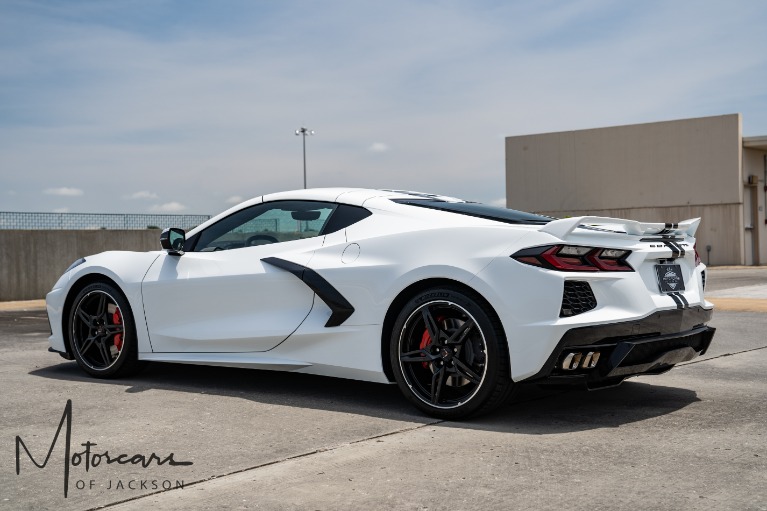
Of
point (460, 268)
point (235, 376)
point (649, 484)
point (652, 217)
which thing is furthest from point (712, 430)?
point (652, 217)

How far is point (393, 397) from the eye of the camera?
5.90 meters

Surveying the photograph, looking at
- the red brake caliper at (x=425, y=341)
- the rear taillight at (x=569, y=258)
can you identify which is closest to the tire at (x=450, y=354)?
the red brake caliper at (x=425, y=341)

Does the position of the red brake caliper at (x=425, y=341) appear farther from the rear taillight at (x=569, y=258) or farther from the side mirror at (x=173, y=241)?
the side mirror at (x=173, y=241)

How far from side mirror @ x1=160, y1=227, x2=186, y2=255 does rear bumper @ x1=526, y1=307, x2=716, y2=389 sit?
9.56ft

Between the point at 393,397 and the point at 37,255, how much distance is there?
16391 millimetres

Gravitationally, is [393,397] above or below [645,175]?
below

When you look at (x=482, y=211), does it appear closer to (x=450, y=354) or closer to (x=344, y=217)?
(x=344, y=217)

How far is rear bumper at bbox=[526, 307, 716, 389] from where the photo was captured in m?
4.77

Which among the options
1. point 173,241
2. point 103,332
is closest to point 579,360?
point 173,241

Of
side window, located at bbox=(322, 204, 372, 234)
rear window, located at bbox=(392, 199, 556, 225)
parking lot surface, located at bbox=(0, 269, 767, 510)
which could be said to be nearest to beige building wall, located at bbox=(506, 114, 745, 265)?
parking lot surface, located at bbox=(0, 269, 767, 510)

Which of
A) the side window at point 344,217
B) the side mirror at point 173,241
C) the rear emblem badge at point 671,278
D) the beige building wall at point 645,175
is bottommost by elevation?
the rear emblem badge at point 671,278

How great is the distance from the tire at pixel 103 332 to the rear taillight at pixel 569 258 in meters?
3.15

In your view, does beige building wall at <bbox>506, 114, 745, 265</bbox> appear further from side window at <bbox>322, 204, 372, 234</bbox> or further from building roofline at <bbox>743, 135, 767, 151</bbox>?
side window at <bbox>322, 204, 372, 234</bbox>

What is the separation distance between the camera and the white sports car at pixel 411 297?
4844mm
